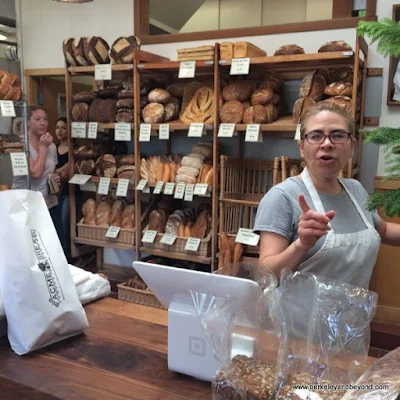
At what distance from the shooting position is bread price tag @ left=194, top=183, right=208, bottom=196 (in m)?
2.81

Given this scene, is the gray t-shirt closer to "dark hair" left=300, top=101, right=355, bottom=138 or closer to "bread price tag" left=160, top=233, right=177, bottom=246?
"dark hair" left=300, top=101, right=355, bottom=138

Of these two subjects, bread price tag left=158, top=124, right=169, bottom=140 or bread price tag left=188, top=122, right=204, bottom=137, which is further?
bread price tag left=158, top=124, right=169, bottom=140

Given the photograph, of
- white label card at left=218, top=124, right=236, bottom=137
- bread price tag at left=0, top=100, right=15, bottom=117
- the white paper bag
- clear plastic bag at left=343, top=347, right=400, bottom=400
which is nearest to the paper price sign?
bread price tag at left=0, top=100, right=15, bottom=117

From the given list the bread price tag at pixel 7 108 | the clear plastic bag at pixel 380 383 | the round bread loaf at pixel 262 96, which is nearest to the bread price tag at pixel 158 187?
the round bread loaf at pixel 262 96

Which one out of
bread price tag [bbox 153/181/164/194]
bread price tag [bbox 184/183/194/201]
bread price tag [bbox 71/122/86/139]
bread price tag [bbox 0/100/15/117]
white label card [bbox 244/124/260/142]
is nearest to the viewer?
white label card [bbox 244/124/260/142]

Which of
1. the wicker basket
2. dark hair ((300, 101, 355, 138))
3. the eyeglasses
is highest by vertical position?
dark hair ((300, 101, 355, 138))

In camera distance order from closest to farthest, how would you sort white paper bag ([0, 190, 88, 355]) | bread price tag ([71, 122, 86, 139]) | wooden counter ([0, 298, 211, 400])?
1. wooden counter ([0, 298, 211, 400])
2. white paper bag ([0, 190, 88, 355])
3. bread price tag ([71, 122, 86, 139])

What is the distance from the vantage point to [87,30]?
3.68 metres

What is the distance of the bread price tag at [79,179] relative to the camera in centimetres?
325

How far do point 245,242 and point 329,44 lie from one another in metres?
1.23

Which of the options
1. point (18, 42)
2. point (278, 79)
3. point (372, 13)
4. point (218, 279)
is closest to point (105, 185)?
point (278, 79)

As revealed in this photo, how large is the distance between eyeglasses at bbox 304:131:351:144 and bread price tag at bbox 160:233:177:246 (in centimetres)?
182

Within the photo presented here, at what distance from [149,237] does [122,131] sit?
76 centimetres

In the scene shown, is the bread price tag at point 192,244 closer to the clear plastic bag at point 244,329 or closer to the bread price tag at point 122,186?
the bread price tag at point 122,186
